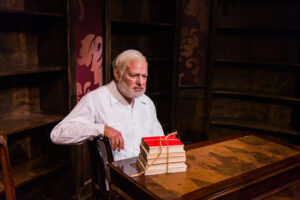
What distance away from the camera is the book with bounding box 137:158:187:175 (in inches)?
55.1

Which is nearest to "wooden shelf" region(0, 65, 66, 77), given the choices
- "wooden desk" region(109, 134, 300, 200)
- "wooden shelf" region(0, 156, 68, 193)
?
"wooden shelf" region(0, 156, 68, 193)

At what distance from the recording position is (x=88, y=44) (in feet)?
8.66

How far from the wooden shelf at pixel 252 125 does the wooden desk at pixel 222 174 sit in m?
1.78

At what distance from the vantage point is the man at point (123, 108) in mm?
1912

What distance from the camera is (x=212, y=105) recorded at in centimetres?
415

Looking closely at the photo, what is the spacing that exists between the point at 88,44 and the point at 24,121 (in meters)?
0.87

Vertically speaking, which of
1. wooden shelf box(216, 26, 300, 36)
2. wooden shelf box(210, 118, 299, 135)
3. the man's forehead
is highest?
wooden shelf box(216, 26, 300, 36)

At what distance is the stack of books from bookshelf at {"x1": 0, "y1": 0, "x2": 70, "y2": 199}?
46.4 inches

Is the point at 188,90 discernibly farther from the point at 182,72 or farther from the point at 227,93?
the point at 227,93

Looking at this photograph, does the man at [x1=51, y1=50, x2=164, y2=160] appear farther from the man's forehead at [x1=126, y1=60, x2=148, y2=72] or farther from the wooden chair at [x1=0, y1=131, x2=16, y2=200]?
the wooden chair at [x1=0, y1=131, x2=16, y2=200]

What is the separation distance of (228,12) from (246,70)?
31.9 inches

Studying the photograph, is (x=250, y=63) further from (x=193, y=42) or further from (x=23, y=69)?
(x=23, y=69)

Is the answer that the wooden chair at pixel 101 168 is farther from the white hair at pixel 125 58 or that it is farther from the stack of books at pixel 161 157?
the white hair at pixel 125 58

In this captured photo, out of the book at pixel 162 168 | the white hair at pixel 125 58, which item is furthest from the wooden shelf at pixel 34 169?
the book at pixel 162 168
